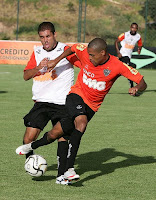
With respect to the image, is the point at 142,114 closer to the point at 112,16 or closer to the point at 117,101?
the point at 117,101

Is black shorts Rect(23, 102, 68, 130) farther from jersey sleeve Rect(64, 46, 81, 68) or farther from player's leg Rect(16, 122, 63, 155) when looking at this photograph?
jersey sleeve Rect(64, 46, 81, 68)

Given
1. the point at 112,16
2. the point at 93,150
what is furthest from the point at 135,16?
the point at 93,150

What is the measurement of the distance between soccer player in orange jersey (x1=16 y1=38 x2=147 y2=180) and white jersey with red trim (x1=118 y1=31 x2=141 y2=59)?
12.6 meters

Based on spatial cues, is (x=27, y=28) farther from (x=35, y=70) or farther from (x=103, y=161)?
(x=35, y=70)

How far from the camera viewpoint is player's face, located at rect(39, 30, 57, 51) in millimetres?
6780

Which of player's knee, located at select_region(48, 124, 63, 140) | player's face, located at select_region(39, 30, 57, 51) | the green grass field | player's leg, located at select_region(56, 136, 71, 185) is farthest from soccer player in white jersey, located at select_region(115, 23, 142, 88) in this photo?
player's knee, located at select_region(48, 124, 63, 140)

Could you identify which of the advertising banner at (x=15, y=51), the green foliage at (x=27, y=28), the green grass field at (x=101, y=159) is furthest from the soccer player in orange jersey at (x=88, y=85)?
the green foliage at (x=27, y=28)

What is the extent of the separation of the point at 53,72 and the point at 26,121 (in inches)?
28.3

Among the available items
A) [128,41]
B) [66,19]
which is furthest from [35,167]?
[66,19]

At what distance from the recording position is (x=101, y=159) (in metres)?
7.86

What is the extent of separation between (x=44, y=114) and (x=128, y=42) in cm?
1289

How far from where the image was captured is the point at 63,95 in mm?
6922

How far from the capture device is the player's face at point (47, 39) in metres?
6.78

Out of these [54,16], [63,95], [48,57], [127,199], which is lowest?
[54,16]
